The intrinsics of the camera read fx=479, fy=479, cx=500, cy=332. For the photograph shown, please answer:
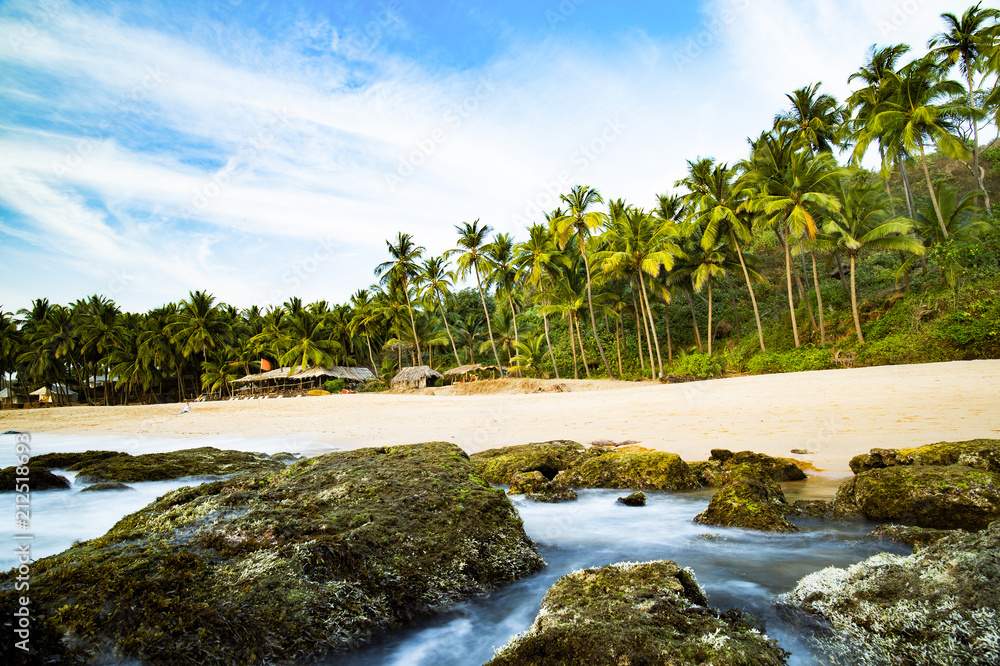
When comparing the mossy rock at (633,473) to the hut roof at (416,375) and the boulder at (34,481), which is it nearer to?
the boulder at (34,481)

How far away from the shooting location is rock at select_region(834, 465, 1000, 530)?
3900 millimetres

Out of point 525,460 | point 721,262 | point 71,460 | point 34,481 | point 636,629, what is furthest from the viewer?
point 721,262

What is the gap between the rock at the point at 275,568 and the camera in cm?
219

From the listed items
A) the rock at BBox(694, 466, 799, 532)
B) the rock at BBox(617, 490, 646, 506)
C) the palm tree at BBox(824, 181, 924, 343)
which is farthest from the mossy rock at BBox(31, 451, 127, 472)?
the palm tree at BBox(824, 181, 924, 343)

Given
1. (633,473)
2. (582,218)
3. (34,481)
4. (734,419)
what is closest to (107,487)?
(34,481)

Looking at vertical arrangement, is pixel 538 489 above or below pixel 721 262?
below

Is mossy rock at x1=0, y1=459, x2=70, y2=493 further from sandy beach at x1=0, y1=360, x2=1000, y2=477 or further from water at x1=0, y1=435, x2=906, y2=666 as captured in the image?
sandy beach at x1=0, y1=360, x2=1000, y2=477

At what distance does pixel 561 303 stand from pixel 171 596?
29.0m

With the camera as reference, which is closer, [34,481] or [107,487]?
[107,487]

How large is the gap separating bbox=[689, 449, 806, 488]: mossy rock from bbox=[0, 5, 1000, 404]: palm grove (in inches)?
663

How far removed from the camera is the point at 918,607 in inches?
88.9

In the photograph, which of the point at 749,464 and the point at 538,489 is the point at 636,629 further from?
the point at 749,464

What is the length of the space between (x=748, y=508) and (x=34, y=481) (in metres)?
8.46

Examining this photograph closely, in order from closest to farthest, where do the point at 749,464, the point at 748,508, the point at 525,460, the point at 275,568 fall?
the point at 275,568
the point at 748,508
the point at 749,464
the point at 525,460
